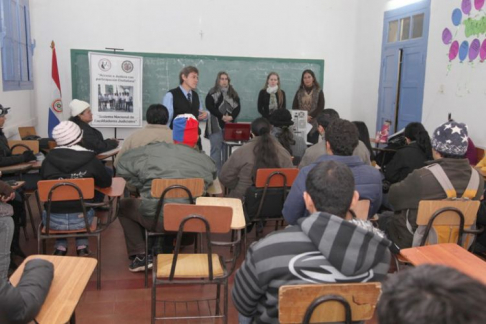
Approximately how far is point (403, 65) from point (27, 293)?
20.2 feet

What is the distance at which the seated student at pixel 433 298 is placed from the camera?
2.14 ft

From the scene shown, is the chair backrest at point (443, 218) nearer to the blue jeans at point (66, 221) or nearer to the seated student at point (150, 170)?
the seated student at point (150, 170)

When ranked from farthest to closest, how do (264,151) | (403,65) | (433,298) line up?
(403,65), (264,151), (433,298)

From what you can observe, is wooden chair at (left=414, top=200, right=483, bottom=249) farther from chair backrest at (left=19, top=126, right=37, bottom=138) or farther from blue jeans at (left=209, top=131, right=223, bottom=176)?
chair backrest at (left=19, top=126, right=37, bottom=138)

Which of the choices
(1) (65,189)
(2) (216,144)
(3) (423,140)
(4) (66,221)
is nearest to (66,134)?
(1) (65,189)

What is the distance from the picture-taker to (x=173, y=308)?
3.03 m

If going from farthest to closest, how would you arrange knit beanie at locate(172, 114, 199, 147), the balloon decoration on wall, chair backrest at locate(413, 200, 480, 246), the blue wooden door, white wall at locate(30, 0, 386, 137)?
white wall at locate(30, 0, 386, 137) < the blue wooden door < the balloon decoration on wall < knit beanie at locate(172, 114, 199, 147) < chair backrest at locate(413, 200, 480, 246)

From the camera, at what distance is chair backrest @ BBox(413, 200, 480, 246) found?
2607 mm

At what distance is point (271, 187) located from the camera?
144 inches

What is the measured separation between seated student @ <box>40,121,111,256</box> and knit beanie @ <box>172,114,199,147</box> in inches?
23.6

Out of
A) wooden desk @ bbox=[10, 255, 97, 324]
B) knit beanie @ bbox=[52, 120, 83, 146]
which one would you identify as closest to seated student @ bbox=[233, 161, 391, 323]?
wooden desk @ bbox=[10, 255, 97, 324]

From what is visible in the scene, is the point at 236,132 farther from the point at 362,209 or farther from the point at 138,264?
the point at 362,209

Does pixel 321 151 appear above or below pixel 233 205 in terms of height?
above

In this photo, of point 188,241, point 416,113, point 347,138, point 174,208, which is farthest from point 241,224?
point 416,113
